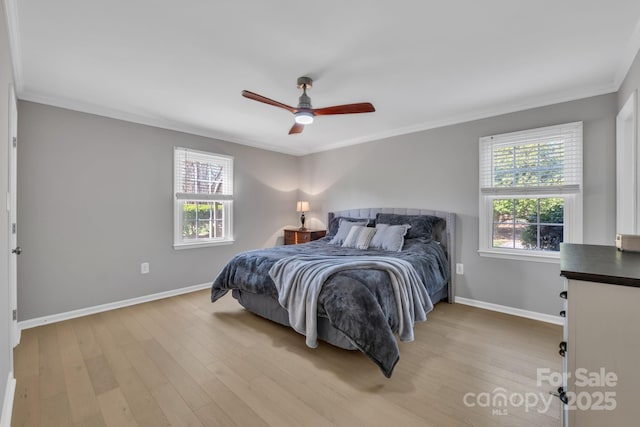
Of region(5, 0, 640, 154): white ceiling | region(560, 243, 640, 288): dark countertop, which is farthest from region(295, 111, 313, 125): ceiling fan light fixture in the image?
region(560, 243, 640, 288): dark countertop

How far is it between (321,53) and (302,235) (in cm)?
325

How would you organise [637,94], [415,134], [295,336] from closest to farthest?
[637,94], [295,336], [415,134]

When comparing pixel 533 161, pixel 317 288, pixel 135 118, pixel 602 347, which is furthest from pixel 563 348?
pixel 135 118

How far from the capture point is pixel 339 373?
2090 millimetres

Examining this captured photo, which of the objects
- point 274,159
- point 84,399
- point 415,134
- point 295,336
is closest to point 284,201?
point 274,159

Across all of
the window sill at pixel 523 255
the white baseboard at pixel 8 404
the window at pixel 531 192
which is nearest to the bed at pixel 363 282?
the window sill at pixel 523 255

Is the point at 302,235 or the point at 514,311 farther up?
the point at 302,235

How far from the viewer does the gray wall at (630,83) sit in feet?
6.84

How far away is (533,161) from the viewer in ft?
10.5

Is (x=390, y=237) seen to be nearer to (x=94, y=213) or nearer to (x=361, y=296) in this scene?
(x=361, y=296)

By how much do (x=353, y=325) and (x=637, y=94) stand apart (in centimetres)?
268

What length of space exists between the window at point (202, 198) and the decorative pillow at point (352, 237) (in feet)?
6.40

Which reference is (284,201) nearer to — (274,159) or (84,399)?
(274,159)

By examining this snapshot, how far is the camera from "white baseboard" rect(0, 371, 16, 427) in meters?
1.49
